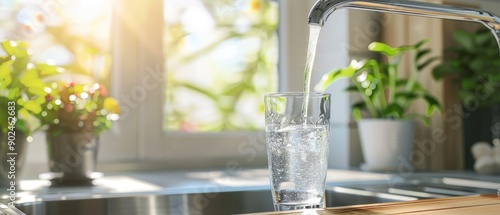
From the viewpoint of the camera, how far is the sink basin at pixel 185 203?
105 cm

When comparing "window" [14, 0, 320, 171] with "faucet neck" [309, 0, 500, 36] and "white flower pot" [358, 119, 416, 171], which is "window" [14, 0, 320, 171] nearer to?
"white flower pot" [358, 119, 416, 171]

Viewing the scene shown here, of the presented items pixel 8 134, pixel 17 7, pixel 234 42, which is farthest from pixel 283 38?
pixel 8 134

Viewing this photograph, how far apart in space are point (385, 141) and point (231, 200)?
25.2 inches

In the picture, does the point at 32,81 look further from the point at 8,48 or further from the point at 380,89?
the point at 380,89

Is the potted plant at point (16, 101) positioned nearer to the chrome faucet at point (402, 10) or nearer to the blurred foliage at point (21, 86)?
the blurred foliage at point (21, 86)

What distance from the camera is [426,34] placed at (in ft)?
6.03

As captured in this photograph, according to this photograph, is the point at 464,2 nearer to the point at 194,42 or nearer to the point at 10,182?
the point at 194,42

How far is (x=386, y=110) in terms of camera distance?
5.62 feet

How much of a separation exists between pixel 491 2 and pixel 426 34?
0.76 ft

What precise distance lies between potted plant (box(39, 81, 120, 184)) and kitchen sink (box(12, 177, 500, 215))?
0.80 ft

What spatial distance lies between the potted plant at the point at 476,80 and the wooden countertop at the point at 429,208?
37.1 inches

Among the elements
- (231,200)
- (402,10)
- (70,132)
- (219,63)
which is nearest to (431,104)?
(219,63)

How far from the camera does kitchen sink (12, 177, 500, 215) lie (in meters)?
1.06

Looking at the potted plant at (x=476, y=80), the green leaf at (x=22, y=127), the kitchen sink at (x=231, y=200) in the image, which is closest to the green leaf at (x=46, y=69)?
the green leaf at (x=22, y=127)
